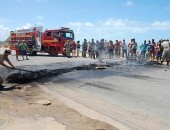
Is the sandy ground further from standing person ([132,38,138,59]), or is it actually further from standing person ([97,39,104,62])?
standing person ([97,39,104,62])

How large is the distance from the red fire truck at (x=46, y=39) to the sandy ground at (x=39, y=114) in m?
26.1

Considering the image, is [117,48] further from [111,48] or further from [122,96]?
[122,96]

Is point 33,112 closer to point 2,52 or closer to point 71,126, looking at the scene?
point 71,126

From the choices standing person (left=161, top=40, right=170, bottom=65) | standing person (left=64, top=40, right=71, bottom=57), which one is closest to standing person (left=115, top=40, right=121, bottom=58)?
standing person (left=64, top=40, right=71, bottom=57)

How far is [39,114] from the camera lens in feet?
28.4

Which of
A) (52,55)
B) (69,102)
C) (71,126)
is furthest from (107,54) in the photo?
(71,126)

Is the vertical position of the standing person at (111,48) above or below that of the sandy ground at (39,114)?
above

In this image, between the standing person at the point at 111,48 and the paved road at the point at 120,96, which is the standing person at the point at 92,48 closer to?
the standing person at the point at 111,48

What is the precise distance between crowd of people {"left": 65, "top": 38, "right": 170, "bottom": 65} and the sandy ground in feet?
44.6

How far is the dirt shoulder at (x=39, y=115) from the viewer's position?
24.6 feet

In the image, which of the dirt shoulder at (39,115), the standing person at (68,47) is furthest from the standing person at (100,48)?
the dirt shoulder at (39,115)

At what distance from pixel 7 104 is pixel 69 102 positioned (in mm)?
1859

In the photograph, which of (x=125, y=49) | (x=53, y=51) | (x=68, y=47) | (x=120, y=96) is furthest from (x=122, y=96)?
(x=53, y=51)

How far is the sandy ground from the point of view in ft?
24.6
